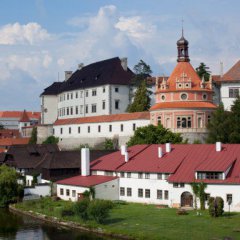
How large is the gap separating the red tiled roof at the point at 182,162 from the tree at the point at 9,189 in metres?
7.18

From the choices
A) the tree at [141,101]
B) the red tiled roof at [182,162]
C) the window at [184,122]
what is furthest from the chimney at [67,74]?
the red tiled roof at [182,162]

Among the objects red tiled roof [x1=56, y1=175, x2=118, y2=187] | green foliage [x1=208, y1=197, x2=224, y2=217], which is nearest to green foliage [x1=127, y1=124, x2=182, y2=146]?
red tiled roof [x1=56, y1=175, x2=118, y2=187]

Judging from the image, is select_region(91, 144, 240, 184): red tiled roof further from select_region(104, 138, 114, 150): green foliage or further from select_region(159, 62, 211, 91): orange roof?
select_region(104, 138, 114, 150): green foliage

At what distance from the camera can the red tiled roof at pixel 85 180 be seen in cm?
4693

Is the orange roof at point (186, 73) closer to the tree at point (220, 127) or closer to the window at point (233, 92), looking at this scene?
the window at point (233, 92)

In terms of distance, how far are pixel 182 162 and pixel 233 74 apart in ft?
111

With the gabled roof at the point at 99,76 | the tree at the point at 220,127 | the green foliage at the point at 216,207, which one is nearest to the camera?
the green foliage at the point at 216,207

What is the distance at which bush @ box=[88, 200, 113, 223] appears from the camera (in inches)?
1427

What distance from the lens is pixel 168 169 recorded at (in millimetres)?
44031

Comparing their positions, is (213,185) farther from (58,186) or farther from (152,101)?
(152,101)

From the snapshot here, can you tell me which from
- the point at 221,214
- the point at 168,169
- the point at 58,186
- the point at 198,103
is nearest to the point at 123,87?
the point at 198,103

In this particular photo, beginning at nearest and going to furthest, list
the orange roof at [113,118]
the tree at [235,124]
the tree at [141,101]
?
1. the tree at [235,124]
2. the orange roof at [113,118]
3. the tree at [141,101]

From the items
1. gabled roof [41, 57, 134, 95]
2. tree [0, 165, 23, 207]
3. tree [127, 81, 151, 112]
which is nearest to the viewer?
tree [0, 165, 23, 207]

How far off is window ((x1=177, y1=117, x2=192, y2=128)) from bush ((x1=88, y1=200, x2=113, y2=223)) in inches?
1293
